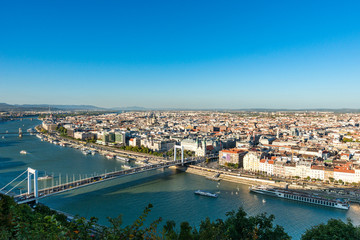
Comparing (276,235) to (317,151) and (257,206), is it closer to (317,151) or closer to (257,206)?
(257,206)

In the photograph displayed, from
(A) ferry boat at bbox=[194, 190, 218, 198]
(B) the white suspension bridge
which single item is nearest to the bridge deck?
(B) the white suspension bridge

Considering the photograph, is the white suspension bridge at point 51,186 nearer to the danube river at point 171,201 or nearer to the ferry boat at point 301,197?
the danube river at point 171,201

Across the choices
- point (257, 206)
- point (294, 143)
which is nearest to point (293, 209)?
point (257, 206)

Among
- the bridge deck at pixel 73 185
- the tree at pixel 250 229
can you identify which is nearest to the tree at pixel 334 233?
the tree at pixel 250 229

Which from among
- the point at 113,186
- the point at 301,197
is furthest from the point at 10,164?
the point at 301,197

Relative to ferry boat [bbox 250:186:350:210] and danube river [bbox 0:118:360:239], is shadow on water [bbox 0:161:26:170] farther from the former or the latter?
ferry boat [bbox 250:186:350:210]

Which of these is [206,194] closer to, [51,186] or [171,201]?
[171,201]

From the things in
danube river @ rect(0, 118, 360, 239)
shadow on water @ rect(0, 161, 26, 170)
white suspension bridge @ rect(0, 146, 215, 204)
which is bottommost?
danube river @ rect(0, 118, 360, 239)

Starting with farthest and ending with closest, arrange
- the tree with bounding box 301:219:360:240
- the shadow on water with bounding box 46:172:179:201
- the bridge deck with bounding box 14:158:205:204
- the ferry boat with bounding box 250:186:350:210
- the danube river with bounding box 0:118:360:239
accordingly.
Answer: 1. the shadow on water with bounding box 46:172:179:201
2. the ferry boat with bounding box 250:186:350:210
3. the bridge deck with bounding box 14:158:205:204
4. the danube river with bounding box 0:118:360:239
5. the tree with bounding box 301:219:360:240
